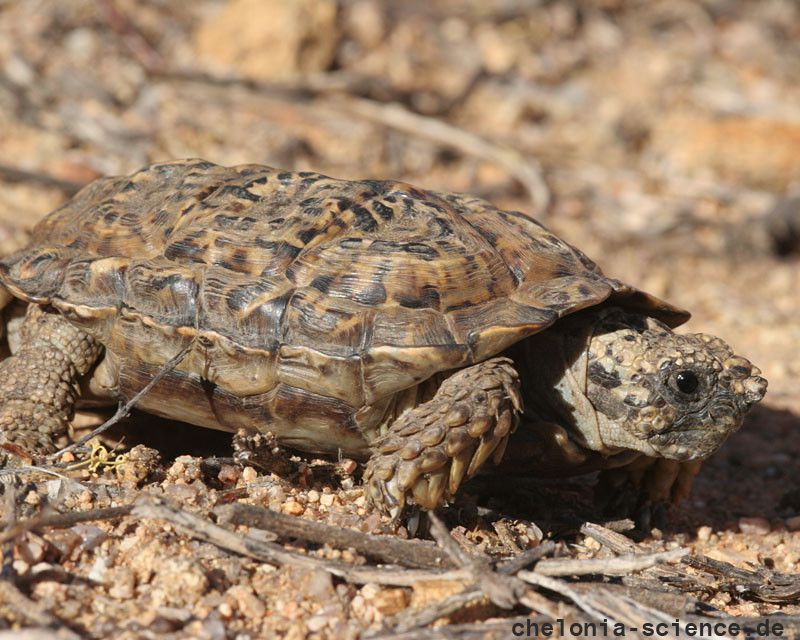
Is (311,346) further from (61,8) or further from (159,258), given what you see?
(61,8)

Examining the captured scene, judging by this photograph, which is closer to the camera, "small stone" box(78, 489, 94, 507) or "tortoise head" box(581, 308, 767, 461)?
"small stone" box(78, 489, 94, 507)

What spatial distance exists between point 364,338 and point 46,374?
57.6 inches

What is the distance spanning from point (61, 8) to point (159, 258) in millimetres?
6429

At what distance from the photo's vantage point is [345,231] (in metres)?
3.99

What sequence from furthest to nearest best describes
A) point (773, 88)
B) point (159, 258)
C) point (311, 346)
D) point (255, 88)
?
point (773, 88) → point (255, 88) → point (159, 258) → point (311, 346)

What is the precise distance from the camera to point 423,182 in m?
8.65

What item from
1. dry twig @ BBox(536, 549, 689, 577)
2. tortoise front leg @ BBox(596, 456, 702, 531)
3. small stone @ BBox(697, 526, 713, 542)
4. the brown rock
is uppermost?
the brown rock

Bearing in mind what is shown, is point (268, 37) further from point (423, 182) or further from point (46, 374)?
point (46, 374)

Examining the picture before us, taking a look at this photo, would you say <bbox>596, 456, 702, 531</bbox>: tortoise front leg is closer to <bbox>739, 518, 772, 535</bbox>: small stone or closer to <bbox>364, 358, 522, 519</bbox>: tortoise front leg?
<bbox>739, 518, 772, 535</bbox>: small stone

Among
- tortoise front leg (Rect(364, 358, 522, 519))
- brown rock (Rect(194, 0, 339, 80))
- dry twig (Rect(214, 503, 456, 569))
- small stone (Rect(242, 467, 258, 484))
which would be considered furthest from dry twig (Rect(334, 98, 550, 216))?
dry twig (Rect(214, 503, 456, 569))

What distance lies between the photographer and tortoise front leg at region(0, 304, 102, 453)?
404cm

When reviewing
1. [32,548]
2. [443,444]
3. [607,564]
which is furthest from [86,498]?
[607,564]

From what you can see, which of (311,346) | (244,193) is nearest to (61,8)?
(244,193)

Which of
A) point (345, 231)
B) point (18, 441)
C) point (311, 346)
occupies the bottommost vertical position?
point (18, 441)
